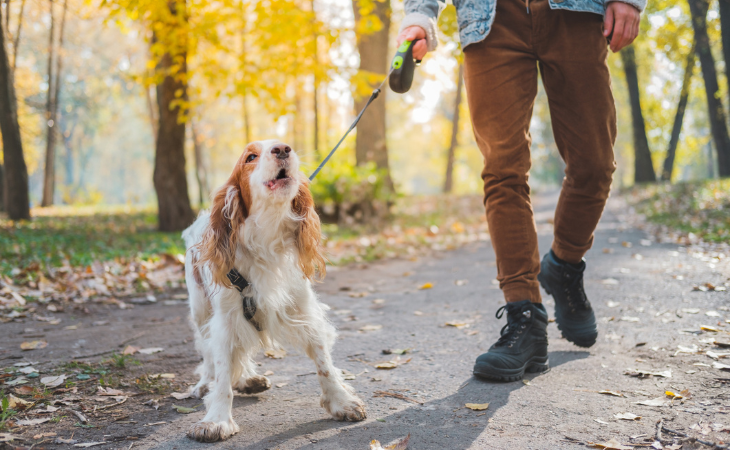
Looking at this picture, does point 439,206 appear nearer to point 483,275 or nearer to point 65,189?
point 483,275

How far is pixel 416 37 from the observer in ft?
9.18

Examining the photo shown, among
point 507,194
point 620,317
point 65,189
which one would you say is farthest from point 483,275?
point 65,189

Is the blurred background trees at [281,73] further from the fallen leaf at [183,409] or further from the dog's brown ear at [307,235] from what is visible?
the fallen leaf at [183,409]

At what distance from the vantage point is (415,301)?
4.81 metres

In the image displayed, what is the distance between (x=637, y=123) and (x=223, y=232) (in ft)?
66.9

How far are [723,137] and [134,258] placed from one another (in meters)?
16.1

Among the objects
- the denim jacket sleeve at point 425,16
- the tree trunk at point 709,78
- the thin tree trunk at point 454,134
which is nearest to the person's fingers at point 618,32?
the denim jacket sleeve at point 425,16

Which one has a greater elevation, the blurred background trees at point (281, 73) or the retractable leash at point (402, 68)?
the blurred background trees at point (281, 73)

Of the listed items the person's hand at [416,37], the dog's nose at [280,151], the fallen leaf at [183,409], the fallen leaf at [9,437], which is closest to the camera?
the fallen leaf at [9,437]

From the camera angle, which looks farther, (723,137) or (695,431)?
(723,137)

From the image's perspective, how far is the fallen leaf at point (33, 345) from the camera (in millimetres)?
3525

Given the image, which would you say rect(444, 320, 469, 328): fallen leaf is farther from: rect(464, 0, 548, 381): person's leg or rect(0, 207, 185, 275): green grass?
rect(0, 207, 185, 275): green grass

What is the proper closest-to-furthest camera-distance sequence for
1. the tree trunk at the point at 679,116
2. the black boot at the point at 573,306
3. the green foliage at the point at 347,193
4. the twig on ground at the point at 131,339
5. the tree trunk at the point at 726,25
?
the black boot at the point at 573,306 → the twig on ground at the point at 131,339 → the green foliage at the point at 347,193 → the tree trunk at the point at 726,25 → the tree trunk at the point at 679,116

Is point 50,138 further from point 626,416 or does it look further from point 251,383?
point 626,416
